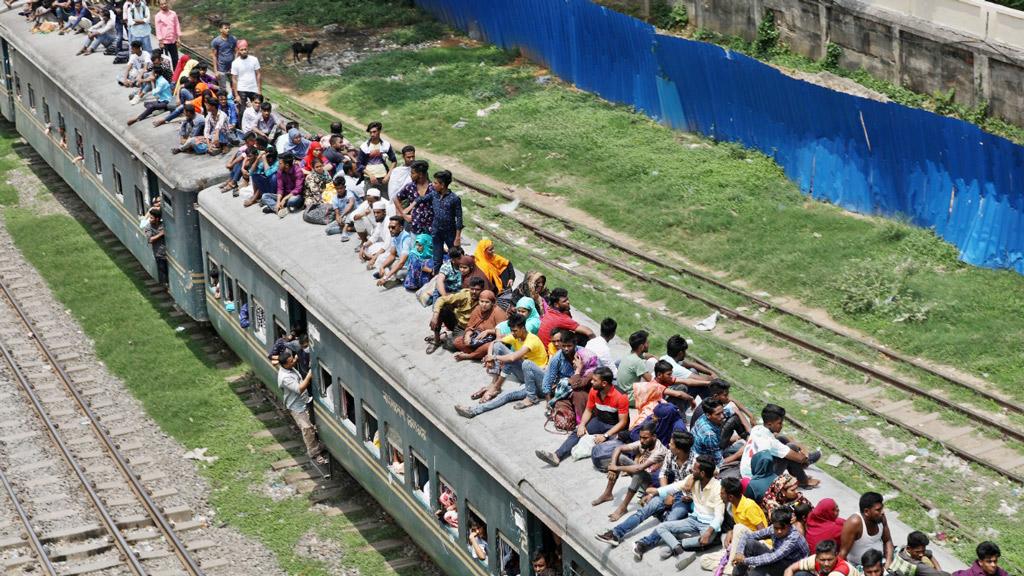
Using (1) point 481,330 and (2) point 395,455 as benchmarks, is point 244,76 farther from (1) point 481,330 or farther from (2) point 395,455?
(1) point 481,330

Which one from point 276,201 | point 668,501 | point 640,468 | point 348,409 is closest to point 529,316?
point 348,409

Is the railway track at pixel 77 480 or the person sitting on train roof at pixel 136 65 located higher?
the person sitting on train roof at pixel 136 65

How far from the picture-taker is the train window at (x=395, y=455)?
16062 millimetres

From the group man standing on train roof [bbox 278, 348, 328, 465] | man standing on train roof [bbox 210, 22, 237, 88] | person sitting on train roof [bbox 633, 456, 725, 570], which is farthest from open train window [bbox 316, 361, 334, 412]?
man standing on train roof [bbox 210, 22, 237, 88]

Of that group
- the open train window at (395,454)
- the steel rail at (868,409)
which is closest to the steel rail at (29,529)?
the open train window at (395,454)

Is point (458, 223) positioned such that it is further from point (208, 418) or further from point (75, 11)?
point (75, 11)

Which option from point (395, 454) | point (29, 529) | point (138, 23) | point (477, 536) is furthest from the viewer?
point (138, 23)

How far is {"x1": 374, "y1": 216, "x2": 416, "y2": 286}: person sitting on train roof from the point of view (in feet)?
56.7

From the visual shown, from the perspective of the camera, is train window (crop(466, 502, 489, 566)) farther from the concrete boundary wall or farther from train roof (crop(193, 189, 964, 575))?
the concrete boundary wall

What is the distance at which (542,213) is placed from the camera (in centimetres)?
2664

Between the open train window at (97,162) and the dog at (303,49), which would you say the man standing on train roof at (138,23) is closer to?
the open train window at (97,162)

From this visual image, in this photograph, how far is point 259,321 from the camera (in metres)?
19.7

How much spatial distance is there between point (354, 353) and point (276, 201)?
13.0ft

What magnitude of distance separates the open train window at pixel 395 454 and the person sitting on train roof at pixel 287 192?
4559 millimetres
